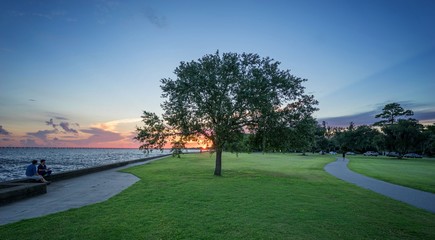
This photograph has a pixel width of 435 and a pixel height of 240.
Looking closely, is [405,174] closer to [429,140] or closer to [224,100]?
[224,100]

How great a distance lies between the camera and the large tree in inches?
839

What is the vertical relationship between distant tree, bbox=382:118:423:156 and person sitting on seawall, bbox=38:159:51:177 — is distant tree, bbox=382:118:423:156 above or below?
above

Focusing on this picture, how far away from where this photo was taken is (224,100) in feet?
69.4

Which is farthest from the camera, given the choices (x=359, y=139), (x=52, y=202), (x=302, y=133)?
(x=359, y=139)

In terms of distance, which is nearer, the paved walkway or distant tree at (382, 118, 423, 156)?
the paved walkway

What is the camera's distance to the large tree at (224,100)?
21312 millimetres

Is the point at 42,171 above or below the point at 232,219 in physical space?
above

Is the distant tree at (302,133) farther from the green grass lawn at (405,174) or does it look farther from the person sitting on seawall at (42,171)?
the person sitting on seawall at (42,171)

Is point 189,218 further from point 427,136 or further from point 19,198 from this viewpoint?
point 427,136

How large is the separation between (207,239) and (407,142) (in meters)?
80.7

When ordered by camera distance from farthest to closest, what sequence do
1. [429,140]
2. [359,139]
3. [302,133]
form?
[359,139] → [429,140] → [302,133]

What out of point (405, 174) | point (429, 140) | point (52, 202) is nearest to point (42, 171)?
point (52, 202)

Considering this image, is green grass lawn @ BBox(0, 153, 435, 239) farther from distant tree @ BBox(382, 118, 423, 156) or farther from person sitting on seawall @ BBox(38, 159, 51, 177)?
distant tree @ BBox(382, 118, 423, 156)

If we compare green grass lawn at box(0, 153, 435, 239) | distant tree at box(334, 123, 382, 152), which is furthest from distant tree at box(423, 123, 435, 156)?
green grass lawn at box(0, 153, 435, 239)
